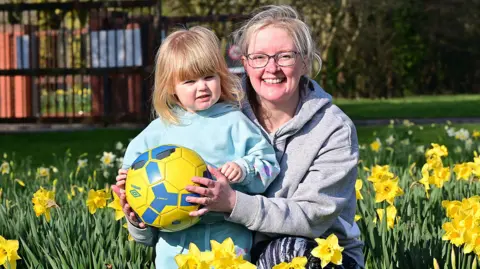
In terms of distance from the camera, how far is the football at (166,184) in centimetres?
291

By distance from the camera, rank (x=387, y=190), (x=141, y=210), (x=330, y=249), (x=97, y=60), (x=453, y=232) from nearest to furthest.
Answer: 1. (x=330, y=249)
2. (x=141, y=210)
3. (x=453, y=232)
4. (x=387, y=190)
5. (x=97, y=60)

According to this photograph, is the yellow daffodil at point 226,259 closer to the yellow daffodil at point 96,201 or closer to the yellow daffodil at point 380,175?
the yellow daffodil at point 96,201

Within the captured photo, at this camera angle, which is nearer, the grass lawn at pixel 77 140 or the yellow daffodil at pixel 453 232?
the yellow daffodil at pixel 453 232

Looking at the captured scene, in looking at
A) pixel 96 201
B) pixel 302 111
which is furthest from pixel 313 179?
pixel 96 201

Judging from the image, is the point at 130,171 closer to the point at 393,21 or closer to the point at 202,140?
the point at 202,140

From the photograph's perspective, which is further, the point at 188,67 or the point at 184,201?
the point at 188,67

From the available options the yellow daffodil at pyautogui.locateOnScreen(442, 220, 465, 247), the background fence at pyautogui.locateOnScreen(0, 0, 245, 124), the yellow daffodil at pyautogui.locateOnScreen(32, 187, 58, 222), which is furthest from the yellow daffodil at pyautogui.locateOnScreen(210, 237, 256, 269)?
the background fence at pyautogui.locateOnScreen(0, 0, 245, 124)

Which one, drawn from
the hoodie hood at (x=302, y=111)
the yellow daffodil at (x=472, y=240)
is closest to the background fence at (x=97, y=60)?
the hoodie hood at (x=302, y=111)

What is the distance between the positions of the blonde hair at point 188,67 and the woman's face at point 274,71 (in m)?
0.08

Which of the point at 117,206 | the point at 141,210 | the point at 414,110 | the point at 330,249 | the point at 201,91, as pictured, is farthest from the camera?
the point at 414,110

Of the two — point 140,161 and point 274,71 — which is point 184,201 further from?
point 274,71

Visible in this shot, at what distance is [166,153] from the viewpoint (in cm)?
294

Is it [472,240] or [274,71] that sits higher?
[274,71]

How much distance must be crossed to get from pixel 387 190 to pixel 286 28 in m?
0.94
